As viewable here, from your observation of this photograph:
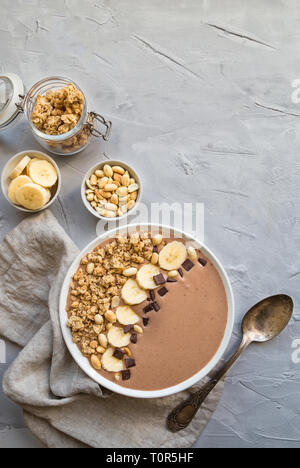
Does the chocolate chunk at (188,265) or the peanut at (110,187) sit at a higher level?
the peanut at (110,187)

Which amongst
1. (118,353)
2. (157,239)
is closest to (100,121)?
(157,239)

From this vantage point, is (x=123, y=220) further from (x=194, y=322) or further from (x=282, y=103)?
(x=282, y=103)

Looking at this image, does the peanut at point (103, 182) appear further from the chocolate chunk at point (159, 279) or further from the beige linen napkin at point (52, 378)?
the chocolate chunk at point (159, 279)

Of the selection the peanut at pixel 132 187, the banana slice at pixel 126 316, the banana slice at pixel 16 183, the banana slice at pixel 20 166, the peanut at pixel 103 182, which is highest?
the banana slice at pixel 20 166

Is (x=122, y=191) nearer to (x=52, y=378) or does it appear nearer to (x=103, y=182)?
(x=103, y=182)

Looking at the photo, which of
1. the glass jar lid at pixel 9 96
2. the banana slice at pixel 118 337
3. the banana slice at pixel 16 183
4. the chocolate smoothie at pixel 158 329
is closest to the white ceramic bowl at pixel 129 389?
the chocolate smoothie at pixel 158 329
